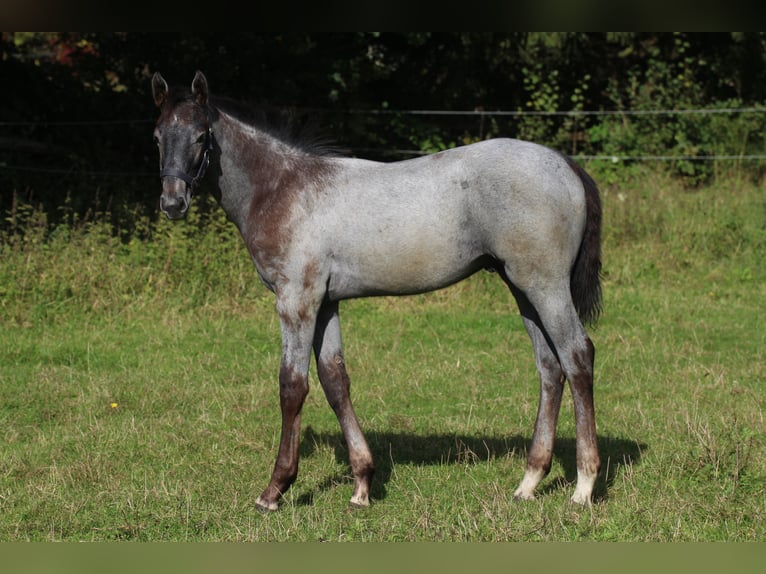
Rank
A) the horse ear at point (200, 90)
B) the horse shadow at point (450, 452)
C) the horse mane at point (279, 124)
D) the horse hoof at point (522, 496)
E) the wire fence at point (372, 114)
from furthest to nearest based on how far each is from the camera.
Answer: the wire fence at point (372, 114) → the horse shadow at point (450, 452) → the horse mane at point (279, 124) → the horse hoof at point (522, 496) → the horse ear at point (200, 90)

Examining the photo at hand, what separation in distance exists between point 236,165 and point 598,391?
4.01m

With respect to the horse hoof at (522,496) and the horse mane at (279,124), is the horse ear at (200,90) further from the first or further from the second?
the horse hoof at (522,496)

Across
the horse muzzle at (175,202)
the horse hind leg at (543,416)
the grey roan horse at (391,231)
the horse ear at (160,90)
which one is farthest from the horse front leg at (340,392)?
the horse ear at (160,90)

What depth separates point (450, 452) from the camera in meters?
6.82

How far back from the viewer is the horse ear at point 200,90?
219 inches

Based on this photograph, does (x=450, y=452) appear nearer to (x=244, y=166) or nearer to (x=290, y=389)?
(x=290, y=389)

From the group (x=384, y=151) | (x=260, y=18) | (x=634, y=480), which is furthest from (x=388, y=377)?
(x=384, y=151)

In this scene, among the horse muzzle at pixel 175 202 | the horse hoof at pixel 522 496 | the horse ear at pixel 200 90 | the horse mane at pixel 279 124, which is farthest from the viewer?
the horse mane at pixel 279 124

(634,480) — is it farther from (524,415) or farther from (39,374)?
(39,374)

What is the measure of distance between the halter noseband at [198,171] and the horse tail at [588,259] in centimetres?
218

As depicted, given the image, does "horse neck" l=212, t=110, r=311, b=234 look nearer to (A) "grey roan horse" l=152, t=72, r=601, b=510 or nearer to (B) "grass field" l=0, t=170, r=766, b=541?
(A) "grey roan horse" l=152, t=72, r=601, b=510

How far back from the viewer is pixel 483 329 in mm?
10359

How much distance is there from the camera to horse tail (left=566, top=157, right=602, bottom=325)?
5.74 m

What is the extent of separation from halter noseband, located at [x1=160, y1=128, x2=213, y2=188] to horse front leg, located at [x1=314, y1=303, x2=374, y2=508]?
112 centimetres
